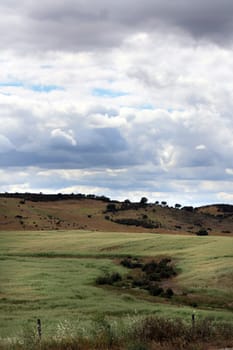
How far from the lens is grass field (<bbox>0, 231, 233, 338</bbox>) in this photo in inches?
1296

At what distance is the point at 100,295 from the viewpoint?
41.1 m

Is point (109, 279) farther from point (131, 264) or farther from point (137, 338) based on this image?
point (137, 338)

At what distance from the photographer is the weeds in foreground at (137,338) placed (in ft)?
57.1

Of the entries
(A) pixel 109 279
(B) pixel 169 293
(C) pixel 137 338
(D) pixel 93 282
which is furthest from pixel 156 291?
(C) pixel 137 338

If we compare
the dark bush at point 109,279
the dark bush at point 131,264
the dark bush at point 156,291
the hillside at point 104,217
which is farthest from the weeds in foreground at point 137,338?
the hillside at point 104,217

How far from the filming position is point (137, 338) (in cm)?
1853

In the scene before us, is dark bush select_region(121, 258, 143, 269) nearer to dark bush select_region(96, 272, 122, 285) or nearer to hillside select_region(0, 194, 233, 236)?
dark bush select_region(96, 272, 122, 285)

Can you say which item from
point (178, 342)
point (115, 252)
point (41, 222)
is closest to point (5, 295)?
point (178, 342)

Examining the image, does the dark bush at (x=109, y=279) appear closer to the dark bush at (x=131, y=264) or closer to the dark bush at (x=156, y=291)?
the dark bush at (x=156, y=291)

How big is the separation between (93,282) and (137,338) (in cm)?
2989

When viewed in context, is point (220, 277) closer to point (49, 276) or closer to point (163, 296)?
point (163, 296)

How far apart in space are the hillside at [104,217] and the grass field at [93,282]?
4003 centimetres

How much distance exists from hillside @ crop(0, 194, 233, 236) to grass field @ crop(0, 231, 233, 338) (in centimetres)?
4003

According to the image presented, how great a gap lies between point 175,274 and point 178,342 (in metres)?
35.7
